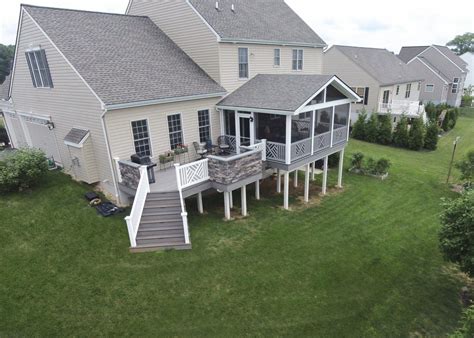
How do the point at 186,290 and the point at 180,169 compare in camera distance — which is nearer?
the point at 186,290

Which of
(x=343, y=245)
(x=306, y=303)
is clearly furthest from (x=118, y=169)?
(x=343, y=245)

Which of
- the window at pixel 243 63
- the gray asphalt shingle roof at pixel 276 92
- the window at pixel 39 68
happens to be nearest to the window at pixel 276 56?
the gray asphalt shingle roof at pixel 276 92

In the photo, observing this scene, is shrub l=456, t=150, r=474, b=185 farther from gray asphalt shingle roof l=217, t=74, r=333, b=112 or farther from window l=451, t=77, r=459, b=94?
window l=451, t=77, r=459, b=94

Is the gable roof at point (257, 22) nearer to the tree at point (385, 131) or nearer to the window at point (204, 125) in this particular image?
the window at point (204, 125)

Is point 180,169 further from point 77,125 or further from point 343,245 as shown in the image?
point 343,245

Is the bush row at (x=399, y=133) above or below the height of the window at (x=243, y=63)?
below

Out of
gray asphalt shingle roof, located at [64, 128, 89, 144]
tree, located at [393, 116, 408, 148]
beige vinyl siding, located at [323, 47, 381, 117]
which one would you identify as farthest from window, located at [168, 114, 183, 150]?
beige vinyl siding, located at [323, 47, 381, 117]

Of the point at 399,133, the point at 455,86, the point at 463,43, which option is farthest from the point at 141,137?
the point at 463,43
